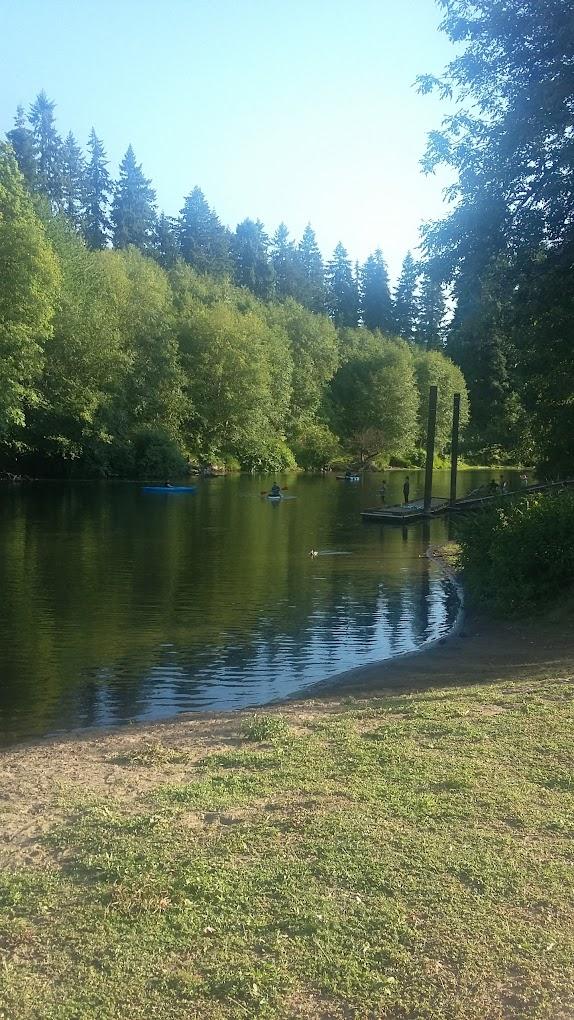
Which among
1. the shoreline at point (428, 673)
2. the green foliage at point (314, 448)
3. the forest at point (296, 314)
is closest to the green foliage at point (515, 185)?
the forest at point (296, 314)

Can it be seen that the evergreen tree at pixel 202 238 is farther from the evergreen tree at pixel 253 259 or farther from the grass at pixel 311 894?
the grass at pixel 311 894

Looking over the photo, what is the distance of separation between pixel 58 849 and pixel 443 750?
10.8 feet

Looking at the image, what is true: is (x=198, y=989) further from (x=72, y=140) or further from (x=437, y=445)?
(x=72, y=140)

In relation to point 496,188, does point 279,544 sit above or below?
below

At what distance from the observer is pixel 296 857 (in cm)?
469

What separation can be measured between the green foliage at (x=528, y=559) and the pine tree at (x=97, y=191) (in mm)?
102211

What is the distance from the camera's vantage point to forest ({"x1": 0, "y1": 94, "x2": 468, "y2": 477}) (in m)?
48.6

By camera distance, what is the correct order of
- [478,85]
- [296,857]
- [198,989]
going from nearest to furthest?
1. [198,989]
2. [296,857]
3. [478,85]

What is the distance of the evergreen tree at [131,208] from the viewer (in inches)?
4432

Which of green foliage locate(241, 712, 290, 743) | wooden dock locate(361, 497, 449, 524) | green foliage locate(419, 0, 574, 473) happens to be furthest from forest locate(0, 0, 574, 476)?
green foliage locate(241, 712, 290, 743)

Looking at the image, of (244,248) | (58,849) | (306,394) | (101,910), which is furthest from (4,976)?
(244,248)

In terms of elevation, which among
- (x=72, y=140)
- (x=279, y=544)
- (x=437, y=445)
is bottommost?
(x=279, y=544)

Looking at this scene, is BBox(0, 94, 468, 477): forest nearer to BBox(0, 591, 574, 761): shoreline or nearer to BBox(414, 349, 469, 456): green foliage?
BBox(414, 349, 469, 456): green foliage

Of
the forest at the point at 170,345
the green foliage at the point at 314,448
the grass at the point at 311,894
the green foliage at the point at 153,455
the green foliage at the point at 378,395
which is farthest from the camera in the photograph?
the green foliage at the point at 378,395
